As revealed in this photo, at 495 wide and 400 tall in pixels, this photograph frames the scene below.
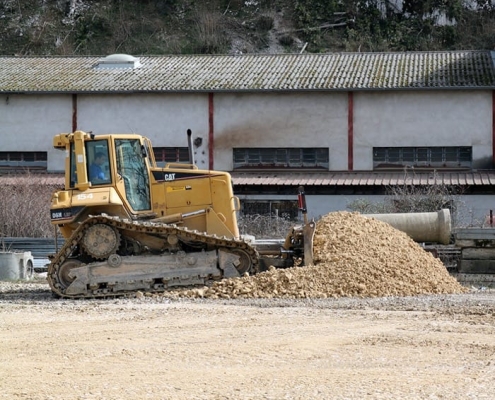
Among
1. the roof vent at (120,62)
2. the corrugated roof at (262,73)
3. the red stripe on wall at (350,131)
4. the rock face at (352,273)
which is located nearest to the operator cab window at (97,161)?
the rock face at (352,273)

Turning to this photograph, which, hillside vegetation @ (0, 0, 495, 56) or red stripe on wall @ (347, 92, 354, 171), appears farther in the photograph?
hillside vegetation @ (0, 0, 495, 56)

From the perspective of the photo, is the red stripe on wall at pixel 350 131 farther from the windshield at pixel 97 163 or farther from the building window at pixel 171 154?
the windshield at pixel 97 163

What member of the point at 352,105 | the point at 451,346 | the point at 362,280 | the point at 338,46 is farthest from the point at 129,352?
the point at 338,46

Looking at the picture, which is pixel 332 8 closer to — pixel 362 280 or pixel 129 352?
pixel 362 280

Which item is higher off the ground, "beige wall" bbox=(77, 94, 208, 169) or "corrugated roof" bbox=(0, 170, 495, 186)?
"beige wall" bbox=(77, 94, 208, 169)

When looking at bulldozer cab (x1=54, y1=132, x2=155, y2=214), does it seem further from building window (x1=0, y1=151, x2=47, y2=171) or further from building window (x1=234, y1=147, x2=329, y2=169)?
building window (x1=0, y1=151, x2=47, y2=171)

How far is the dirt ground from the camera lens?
877 cm

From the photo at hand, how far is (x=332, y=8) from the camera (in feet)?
169

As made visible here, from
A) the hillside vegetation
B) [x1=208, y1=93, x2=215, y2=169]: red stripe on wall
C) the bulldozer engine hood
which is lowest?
the bulldozer engine hood

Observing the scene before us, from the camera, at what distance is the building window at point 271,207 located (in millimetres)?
32438

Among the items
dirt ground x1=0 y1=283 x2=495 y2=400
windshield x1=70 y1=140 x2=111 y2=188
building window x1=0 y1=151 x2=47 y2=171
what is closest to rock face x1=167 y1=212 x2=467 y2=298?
dirt ground x1=0 y1=283 x2=495 y2=400

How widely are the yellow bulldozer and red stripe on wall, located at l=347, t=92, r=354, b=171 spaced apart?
53.8 ft

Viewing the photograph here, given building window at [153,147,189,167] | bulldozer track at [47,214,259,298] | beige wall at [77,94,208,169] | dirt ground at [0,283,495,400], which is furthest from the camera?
building window at [153,147,189,167]

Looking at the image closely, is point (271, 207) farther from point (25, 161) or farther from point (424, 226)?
point (424, 226)
